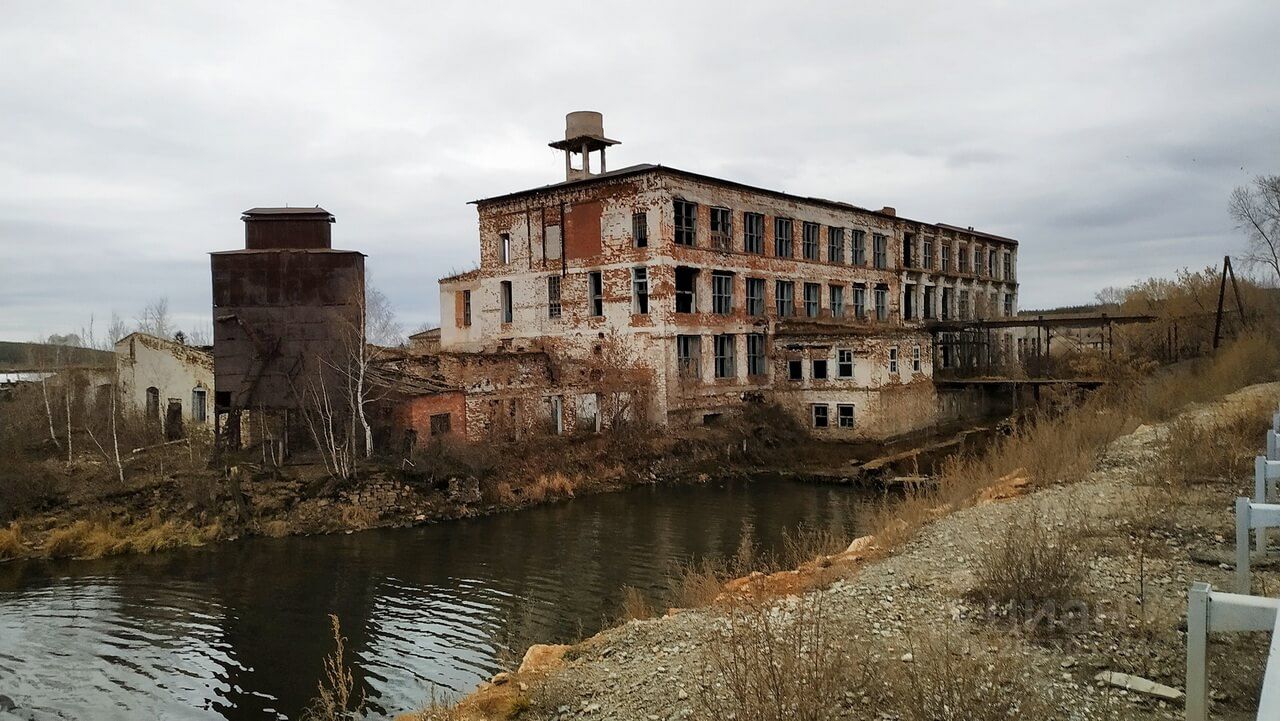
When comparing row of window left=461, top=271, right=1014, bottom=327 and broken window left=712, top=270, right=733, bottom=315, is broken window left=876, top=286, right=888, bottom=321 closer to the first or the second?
row of window left=461, top=271, right=1014, bottom=327

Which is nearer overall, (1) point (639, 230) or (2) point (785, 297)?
(1) point (639, 230)

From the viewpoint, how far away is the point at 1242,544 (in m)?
5.90

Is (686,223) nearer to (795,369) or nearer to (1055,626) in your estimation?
(795,369)

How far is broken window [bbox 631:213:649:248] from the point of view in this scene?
93.9 ft

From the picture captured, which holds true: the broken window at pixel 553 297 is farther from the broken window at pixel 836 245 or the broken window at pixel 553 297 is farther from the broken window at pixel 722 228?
the broken window at pixel 836 245

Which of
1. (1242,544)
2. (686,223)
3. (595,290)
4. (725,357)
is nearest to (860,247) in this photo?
(725,357)

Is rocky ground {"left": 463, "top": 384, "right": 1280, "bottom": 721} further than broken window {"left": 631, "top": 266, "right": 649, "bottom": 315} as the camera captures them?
No

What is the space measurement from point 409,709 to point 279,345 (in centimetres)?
1589

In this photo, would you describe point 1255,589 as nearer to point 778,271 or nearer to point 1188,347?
point 778,271

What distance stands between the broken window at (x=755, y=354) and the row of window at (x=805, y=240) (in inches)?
137

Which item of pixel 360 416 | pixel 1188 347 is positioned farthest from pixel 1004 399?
pixel 360 416

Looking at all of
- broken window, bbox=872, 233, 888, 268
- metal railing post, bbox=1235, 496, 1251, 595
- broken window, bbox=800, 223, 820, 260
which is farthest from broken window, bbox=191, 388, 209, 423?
broken window, bbox=872, 233, 888, 268

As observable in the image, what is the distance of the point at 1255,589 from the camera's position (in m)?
6.69

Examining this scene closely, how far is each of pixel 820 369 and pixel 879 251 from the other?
35.1 feet
